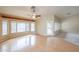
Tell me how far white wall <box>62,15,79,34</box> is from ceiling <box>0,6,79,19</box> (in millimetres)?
95

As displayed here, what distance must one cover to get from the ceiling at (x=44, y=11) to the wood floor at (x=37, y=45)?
47 cm

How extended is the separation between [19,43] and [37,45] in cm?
36

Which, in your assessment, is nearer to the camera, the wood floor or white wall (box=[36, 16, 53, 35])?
the wood floor

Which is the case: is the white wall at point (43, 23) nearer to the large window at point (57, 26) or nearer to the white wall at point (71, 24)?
the large window at point (57, 26)

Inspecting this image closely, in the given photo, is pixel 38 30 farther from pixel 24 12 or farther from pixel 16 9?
pixel 16 9

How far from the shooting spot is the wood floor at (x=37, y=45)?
168 centimetres

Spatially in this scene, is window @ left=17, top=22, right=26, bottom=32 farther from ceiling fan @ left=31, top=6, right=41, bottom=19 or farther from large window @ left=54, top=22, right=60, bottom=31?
large window @ left=54, top=22, right=60, bottom=31

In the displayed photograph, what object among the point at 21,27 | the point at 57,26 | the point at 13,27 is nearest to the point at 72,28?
the point at 57,26

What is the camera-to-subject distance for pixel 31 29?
6.23 feet

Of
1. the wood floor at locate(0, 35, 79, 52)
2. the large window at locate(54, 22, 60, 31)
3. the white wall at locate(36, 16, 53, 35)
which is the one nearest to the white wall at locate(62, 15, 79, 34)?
the large window at locate(54, 22, 60, 31)

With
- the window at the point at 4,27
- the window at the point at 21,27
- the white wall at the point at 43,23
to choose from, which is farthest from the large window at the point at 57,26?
the window at the point at 4,27

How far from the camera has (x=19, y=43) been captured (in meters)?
1.78

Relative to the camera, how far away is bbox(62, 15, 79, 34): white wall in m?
1.73
